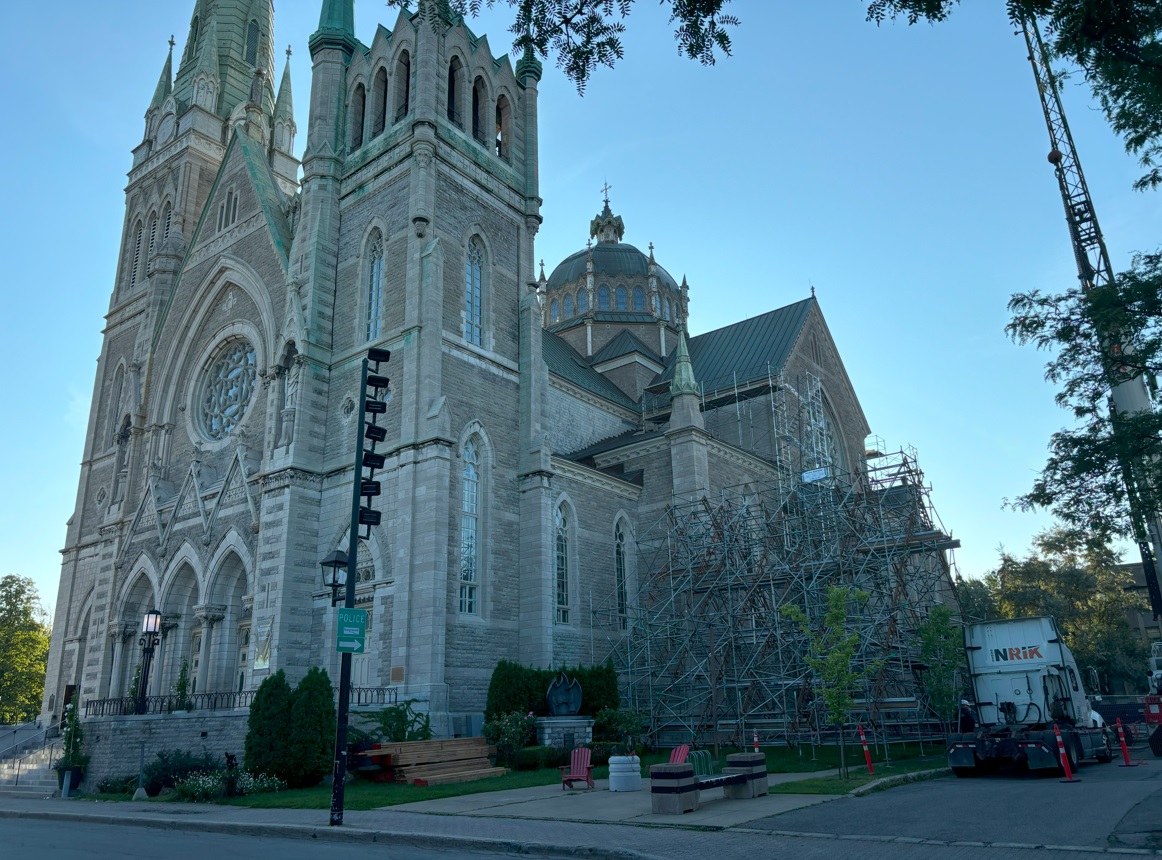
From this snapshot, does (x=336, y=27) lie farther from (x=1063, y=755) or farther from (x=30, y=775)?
(x=1063, y=755)

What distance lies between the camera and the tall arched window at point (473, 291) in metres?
28.9

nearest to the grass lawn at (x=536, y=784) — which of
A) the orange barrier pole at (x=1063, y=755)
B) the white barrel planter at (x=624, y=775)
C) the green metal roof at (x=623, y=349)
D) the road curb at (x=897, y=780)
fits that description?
the road curb at (x=897, y=780)

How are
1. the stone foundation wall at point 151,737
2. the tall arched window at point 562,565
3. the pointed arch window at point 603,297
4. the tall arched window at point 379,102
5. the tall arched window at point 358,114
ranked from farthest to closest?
the pointed arch window at point 603,297 → the tall arched window at point 358,114 → the tall arched window at point 379,102 → the tall arched window at point 562,565 → the stone foundation wall at point 151,737

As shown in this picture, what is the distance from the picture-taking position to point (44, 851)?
1056 centimetres

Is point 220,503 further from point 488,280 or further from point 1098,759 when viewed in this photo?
point 1098,759

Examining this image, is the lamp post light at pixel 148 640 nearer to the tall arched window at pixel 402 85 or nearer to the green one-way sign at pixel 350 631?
the green one-way sign at pixel 350 631

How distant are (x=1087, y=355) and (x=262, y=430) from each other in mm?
24112

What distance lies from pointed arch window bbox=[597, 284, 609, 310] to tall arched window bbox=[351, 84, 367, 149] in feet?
63.1

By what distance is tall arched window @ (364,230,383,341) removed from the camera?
28750 mm

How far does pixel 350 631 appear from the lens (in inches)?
537

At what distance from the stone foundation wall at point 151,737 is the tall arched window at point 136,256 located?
915 inches

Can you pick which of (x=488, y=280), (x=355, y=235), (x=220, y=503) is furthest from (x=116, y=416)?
(x=488, y=280)

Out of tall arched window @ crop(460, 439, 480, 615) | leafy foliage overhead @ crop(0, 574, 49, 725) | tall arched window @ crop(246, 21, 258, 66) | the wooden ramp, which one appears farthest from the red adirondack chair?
leafy foliage overhead @ crop(0, 574, 49, 725)

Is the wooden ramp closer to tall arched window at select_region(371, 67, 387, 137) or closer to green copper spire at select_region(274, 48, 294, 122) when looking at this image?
tall arched window at select_region(371, 67, 387, 137)
